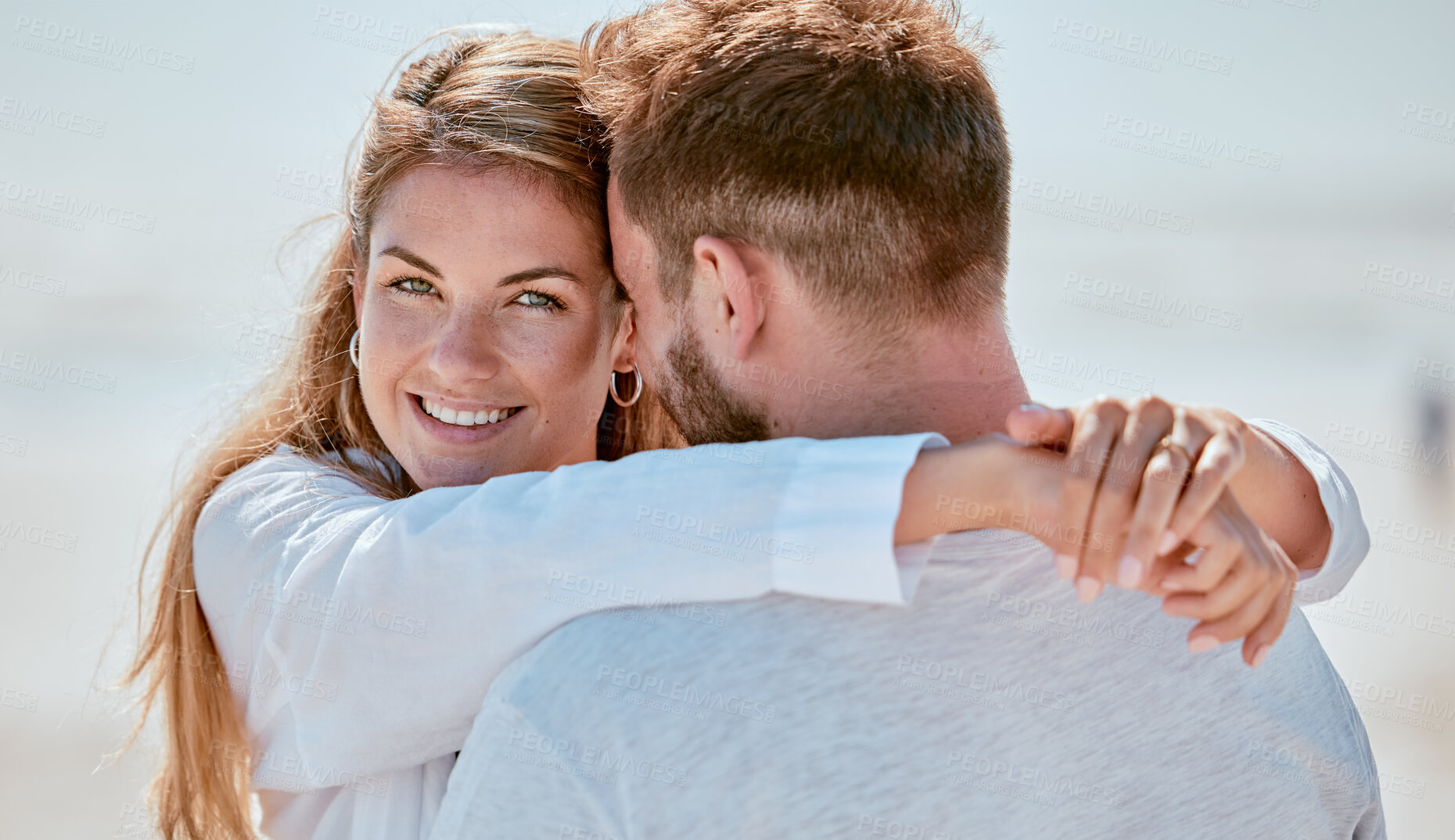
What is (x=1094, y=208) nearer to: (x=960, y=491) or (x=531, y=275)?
(x=531, y=275)

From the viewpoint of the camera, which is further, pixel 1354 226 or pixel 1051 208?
pixel 1051 208

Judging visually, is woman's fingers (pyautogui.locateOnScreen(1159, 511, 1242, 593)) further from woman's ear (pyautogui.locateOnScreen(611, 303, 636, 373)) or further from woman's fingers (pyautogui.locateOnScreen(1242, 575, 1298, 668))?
woman's ear (pyautogui.locateOnScreen(611, 303, 636, 373))

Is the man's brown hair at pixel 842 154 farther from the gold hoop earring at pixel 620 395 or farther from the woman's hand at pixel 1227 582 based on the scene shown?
the gold hoop earring at pixel 620 395

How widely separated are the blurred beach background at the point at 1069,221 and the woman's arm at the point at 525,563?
19.2 ft

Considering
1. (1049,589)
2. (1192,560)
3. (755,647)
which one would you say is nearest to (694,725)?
(755,647)

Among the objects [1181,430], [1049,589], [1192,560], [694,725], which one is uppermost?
[1181,430]

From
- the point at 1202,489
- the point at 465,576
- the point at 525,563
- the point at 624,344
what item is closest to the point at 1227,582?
the point at 1202,489

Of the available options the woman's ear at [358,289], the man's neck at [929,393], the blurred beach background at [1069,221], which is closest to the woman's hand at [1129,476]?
the man's neck at [929,393]

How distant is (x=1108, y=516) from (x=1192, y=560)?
158mm

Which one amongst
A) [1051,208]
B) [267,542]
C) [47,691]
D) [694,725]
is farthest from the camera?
[1051,208]

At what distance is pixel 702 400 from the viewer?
1.84 m

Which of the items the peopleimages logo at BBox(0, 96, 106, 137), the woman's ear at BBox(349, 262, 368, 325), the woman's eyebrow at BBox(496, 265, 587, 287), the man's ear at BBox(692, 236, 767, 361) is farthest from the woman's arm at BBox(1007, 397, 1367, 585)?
the peopleimages logo at BBox(0, 96, 106, 137)

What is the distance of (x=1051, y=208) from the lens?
44.5 ft

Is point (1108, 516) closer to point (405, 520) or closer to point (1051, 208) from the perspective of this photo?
point (405, 520)
